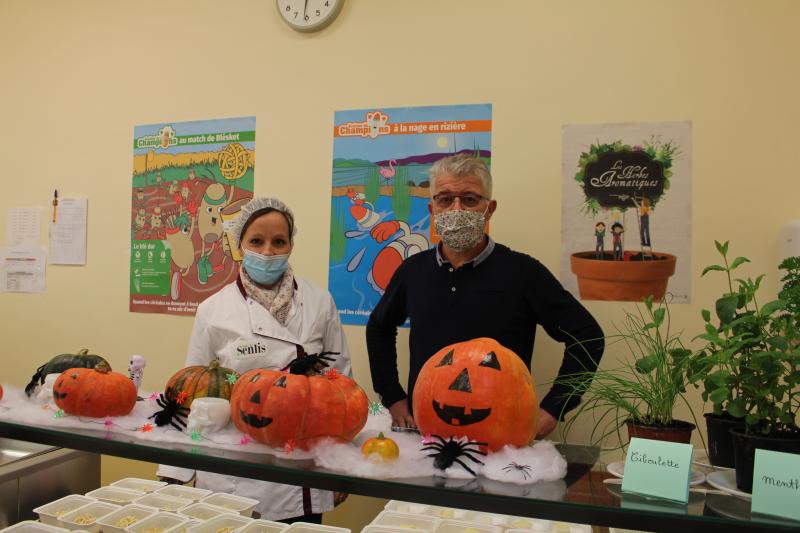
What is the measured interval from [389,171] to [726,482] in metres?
2.55

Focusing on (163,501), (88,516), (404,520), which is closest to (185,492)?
(163,501)

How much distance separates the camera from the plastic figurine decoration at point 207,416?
123 cm

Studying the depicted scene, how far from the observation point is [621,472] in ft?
3.65

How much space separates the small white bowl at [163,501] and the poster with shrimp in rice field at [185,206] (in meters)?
1.70

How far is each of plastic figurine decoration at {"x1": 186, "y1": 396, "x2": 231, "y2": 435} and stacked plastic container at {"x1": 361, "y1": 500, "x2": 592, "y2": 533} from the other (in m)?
0.81

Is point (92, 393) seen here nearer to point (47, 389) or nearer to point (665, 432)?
point (47, 389)

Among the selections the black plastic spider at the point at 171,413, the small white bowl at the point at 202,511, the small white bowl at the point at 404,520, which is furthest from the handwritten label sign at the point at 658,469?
the small white bowl at the point at 202,511

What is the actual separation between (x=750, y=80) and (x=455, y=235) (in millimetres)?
1697

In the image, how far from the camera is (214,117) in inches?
148

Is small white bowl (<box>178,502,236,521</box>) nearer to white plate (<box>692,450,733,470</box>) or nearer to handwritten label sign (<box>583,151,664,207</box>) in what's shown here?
white plate (<box>692,450,733,470</box>)

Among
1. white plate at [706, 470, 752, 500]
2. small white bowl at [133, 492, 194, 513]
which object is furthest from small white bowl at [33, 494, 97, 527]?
white plate at [706, 470, 752, 500]

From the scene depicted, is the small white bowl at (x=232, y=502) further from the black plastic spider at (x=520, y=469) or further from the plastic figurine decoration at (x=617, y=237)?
the plastic figurine decoration at (x=617, y=237)

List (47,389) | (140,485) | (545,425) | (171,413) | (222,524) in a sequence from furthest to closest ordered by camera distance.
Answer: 1. (140,485)
2. (222,524)
3. (545,425)
4. (47,389)
5. (171,413)

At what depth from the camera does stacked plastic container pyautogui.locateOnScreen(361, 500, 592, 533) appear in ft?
6.12
